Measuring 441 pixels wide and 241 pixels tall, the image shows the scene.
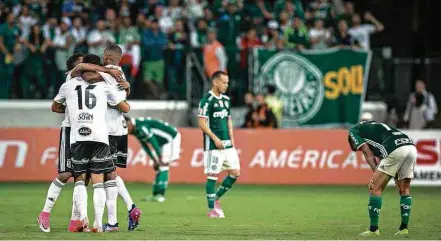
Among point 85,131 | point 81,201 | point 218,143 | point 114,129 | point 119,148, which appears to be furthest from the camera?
point 218,143

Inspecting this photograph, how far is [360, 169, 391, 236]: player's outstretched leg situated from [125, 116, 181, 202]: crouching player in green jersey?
6.77 metres

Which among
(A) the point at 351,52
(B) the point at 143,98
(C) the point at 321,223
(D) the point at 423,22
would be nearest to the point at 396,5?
(D) the point at 423,22

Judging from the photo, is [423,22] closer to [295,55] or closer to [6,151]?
[295,55]

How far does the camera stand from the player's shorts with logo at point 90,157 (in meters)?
13.0

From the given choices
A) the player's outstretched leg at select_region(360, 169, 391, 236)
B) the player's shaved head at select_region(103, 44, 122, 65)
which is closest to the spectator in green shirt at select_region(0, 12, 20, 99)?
the player's shaved head at select_region(103, 44, 122, 65)

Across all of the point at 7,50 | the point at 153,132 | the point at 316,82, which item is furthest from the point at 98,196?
the point at 316,82

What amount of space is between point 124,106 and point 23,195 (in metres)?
7.79

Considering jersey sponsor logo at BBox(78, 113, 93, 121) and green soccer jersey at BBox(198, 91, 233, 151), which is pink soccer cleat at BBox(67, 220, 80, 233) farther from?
green soccer jersey at BBox(198, 91, 233, 151)

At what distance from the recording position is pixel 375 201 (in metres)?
13.4

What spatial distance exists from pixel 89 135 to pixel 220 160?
433cm

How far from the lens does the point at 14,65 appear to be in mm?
25125

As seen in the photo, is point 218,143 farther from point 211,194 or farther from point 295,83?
point 295,83

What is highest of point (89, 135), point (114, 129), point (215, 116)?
point (89, 135)

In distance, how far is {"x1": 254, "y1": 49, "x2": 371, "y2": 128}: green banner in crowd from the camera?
2602 cm
